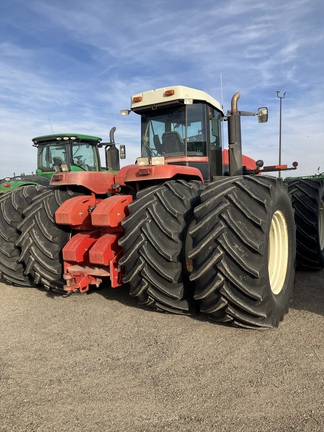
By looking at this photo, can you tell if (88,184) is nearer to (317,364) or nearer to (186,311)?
(186,311)

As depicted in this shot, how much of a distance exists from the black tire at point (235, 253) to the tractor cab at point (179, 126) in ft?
4.87

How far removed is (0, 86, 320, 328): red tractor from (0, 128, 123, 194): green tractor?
4519 mm

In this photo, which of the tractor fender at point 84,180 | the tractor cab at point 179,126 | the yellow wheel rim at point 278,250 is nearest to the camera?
the yellow wheel rim at point 278,250

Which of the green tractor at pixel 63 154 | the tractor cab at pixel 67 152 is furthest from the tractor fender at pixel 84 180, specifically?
the tractor cab at pixel 67 152

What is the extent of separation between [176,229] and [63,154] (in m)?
6.73

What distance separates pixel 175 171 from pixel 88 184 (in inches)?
45.3

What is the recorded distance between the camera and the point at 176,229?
10.2 ft

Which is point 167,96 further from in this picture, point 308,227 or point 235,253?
point 308,227

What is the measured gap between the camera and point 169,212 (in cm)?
314

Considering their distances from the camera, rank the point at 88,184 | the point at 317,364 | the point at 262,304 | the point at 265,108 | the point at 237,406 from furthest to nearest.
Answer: the point at 265,108
the point at 88,184
the point at 262,304
the point at 317,364
the point at 237,406

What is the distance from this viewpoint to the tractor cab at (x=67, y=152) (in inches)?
350

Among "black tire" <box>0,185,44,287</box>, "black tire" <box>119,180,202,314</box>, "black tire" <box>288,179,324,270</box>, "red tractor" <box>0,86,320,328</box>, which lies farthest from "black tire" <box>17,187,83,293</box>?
"black tire" <box>288,179,324,270</box>

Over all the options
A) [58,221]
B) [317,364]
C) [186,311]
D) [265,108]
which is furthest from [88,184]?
[317,364]

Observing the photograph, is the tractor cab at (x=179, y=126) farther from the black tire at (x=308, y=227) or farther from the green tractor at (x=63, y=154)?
the green tractor at (x=63, y=154)
